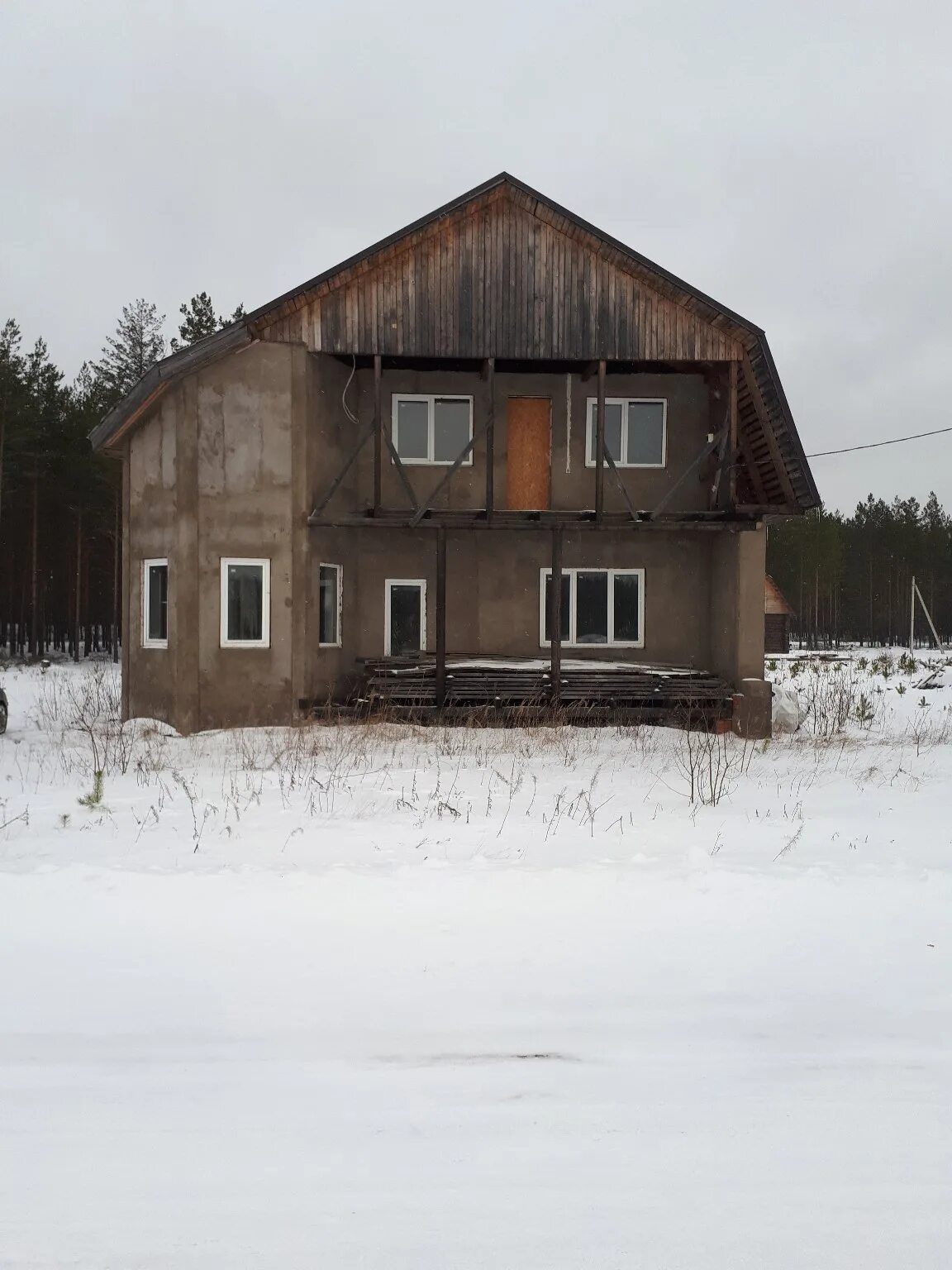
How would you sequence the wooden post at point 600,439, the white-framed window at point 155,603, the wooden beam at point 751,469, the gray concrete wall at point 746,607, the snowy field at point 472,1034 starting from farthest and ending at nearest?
the wooden beam at point 751,469 < the gray concrete wall at point 746,607 < the white-framed window at point 155,603 < the wooden post at point 600,439 < the snowy field at point 472,1034

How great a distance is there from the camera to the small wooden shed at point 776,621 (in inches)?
1855

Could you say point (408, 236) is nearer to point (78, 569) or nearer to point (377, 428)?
point (377, 428)

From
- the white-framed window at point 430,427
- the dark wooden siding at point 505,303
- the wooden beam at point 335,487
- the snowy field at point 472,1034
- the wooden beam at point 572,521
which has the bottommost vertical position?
the snowy field at point 472,1034

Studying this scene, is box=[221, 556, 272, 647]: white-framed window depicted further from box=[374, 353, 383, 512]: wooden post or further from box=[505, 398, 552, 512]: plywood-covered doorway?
box=[505, 398, 552, 512]: plywood-covered doorway

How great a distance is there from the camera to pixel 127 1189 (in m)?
3.06

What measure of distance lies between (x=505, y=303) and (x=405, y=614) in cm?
594

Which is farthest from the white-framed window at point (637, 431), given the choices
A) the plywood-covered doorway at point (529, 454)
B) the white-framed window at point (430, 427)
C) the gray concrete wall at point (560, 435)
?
the white-framed window at point (430, 427)

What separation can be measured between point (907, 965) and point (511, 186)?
14.6 m

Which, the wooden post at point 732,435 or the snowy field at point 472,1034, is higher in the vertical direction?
the wooden post at point 732,435

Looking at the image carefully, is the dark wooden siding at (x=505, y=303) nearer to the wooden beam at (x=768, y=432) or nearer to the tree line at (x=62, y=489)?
the wooden beam at (x=768, y=432)

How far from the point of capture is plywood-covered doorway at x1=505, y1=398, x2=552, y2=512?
1847cm

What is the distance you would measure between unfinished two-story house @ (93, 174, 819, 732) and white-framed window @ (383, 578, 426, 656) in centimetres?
8

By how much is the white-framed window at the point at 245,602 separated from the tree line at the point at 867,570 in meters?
61.7

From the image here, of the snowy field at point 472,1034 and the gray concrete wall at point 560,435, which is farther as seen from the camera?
the gray concrete wall at point 560,435
